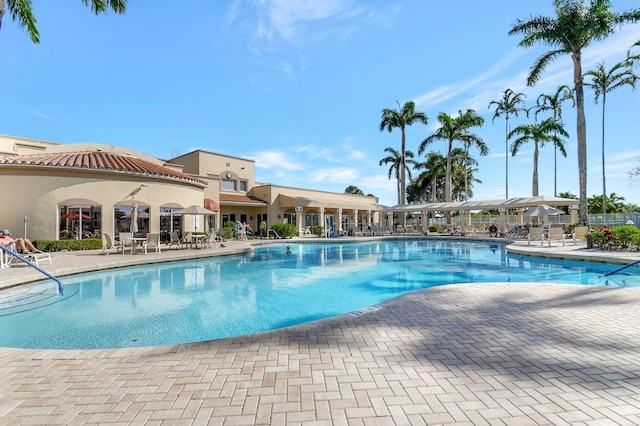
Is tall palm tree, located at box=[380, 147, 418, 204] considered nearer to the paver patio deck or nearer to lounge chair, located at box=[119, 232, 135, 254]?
lounge chair, located at box=[119, 232, 135, 254]

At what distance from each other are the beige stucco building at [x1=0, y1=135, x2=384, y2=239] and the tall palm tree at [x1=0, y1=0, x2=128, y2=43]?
648 cm

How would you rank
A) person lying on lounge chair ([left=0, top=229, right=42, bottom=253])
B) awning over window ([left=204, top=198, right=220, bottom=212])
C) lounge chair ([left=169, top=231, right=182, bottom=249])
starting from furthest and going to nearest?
awning over window ([left=204, top=198, right=220, bottom=212]) → lounge chair ([left=169, top=231, right=182, bottom=249]) → person lying on lounge chair ([left=0, top=229, right=42, bottom=253])

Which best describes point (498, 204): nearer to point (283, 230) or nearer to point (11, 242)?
point (283, 230)

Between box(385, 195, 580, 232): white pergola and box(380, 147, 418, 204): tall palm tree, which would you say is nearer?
box(385, 195, 580, 232): white pergola

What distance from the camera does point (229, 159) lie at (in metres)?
29.2

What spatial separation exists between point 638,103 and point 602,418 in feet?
112

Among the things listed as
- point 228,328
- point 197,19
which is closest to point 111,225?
point 197,19

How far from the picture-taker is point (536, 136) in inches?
1197

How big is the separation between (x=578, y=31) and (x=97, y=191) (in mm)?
27940

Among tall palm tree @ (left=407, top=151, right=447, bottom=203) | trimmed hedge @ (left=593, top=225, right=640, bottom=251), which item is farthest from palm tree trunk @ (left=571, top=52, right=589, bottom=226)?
tall palm tree @ (left=407, top=151, right=447, bottom=203)

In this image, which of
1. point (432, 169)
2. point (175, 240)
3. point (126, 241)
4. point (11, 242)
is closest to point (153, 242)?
point (126, 241)

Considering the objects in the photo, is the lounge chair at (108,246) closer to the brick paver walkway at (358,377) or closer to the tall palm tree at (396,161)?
the brick paver walkway at (358,377)

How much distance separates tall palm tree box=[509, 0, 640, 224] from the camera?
1669 cm

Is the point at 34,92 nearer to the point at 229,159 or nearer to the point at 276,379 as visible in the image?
the point at 229,159
